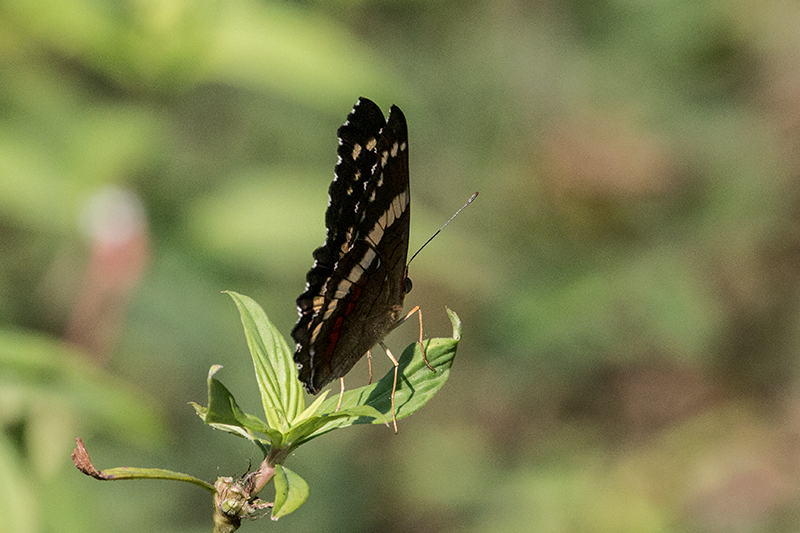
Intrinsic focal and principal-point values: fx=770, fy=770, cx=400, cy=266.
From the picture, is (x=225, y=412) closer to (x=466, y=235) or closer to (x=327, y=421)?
(x=327, y=421)

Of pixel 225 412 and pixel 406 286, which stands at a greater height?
pixel 225 412

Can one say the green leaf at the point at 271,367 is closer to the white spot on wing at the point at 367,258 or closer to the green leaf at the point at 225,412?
the green leaf at the point at 225,412

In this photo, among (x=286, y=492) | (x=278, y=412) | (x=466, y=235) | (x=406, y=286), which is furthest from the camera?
(x=466, y=235)

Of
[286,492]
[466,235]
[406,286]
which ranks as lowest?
[466,235]

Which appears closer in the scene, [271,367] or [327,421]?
[327,421]

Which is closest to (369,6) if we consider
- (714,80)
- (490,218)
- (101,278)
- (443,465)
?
(490,218)

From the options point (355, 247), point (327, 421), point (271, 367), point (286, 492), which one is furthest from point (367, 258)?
point (286, 492)
